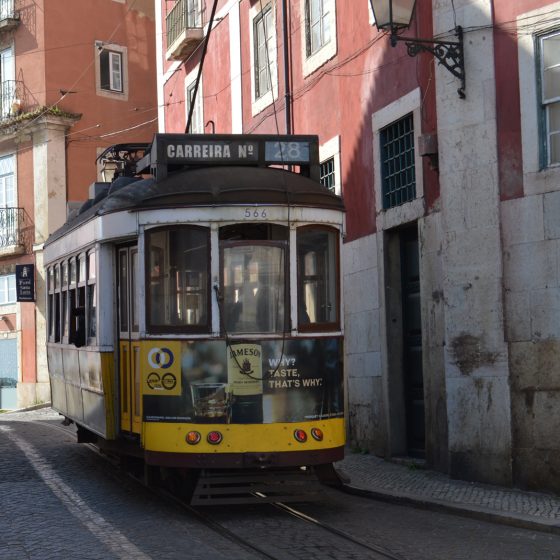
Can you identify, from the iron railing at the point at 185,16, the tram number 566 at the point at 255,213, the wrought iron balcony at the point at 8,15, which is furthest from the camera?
the wrought iron balcony at the point at 8,15

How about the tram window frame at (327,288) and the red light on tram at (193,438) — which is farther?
the tram window frame at (327,288)

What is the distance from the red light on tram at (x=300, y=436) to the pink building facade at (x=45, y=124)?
2209 cm

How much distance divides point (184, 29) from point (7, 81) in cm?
1224

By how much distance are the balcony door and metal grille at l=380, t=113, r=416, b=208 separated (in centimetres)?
2006

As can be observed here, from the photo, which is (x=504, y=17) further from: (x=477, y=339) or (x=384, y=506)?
(x=384, y=506)

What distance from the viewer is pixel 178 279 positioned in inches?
384

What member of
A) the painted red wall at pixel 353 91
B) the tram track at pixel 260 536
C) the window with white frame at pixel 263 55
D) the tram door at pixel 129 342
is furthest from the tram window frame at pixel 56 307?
the window with white frame at pixel 263 55

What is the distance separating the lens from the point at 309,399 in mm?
9719

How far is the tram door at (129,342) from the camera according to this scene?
10109 mm

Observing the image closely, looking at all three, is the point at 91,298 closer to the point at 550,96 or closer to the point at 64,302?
the point at 64,302

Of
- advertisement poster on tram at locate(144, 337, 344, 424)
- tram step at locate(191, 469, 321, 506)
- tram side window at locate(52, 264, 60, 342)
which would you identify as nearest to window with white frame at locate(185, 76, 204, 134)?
tram side window at locate(52, 264, 60, 342)

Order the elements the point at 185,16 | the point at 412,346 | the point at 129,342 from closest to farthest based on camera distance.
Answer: the point at 129,342 < the point at 412,346 < the point at 185,16

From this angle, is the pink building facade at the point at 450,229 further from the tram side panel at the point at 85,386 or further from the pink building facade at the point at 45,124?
the pink building facade at the point at 45,124

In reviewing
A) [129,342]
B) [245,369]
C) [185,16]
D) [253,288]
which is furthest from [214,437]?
[185,16]
